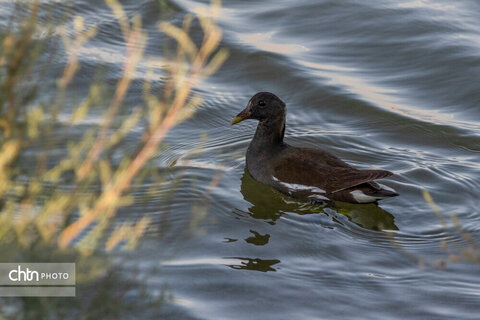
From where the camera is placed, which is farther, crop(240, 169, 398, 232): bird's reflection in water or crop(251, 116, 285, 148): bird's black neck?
crop(251, 116, 285, 148): bird's black neck

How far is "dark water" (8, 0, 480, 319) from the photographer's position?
634cm

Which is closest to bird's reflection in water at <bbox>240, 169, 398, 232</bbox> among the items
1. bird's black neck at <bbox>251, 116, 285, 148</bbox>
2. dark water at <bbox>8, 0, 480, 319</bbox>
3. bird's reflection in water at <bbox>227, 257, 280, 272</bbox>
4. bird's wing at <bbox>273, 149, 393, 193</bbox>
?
dark water at <bbox>8, 0, 480, 319</bbox>

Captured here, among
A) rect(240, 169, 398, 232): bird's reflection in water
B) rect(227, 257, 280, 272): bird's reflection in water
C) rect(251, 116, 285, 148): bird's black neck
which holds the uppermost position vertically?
rect(251, 116, 285, 148): bird's black neck

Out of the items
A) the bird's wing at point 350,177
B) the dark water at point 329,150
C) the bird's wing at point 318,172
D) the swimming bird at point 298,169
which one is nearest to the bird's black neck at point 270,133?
the swimming bird at point 298,169

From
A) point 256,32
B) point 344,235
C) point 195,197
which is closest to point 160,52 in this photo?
point 256,32

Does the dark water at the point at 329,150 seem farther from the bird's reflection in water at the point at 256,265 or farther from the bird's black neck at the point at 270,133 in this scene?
the bird's black neck at the point at 270,133

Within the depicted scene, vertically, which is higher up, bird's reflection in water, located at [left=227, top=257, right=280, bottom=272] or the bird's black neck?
the bird's black neck

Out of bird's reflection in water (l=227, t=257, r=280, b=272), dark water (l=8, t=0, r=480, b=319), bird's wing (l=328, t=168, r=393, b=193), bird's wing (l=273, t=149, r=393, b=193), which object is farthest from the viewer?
bird's wing (l=273, t=149, r=393, b=193)

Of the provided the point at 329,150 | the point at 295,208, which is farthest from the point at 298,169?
the point at 329,150

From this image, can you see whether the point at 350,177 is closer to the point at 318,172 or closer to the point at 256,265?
the point at 318,172

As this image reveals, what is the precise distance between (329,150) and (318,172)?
3.98 ft

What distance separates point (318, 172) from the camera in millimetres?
8148

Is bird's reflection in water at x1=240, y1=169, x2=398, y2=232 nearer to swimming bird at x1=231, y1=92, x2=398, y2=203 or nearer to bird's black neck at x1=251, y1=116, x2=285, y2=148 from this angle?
swimming bird at x1=231, y1=92, x2=398, y2=203

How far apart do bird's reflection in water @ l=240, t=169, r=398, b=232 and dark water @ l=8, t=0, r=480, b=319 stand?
0.07 feet
